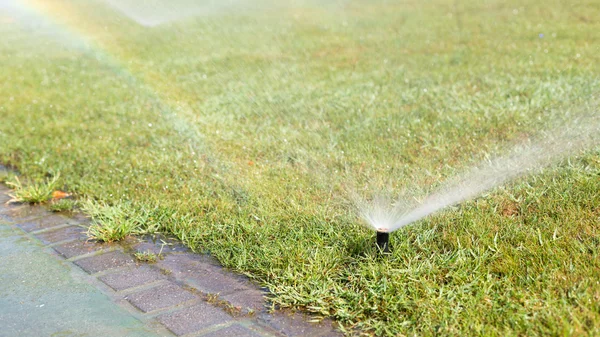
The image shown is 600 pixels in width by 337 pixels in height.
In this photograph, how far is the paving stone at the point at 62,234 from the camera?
3.67 meters

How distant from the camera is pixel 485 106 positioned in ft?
17.4

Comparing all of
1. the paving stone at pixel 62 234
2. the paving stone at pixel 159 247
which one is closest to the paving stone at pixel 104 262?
the paving stone at pixel 159 247

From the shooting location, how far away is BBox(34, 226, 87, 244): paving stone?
3.67 m

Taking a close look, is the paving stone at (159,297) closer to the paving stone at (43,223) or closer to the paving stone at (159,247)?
the paving stone at (159,247)

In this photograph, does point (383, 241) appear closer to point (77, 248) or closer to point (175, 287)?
point (175, 287)

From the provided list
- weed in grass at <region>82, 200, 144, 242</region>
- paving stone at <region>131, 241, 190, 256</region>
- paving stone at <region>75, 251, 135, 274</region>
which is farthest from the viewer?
weed in grass at <region>82, 200, 144, 242</region>

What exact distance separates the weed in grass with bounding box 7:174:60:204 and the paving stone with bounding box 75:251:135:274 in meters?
1.07

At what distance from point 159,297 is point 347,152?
196cm

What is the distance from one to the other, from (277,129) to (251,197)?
1.45 m

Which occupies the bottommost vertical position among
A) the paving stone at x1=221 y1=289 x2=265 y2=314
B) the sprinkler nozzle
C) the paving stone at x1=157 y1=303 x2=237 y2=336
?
the paving stone at x1=157 y1=303 x2=237 y2=336

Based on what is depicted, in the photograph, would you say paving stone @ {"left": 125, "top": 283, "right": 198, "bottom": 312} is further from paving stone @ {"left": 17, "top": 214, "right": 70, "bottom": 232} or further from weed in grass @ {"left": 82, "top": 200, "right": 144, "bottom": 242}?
paving stone @ {"left": 17, "top": 214, "right": 70, "bottom": 232}

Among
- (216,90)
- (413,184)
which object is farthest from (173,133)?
(413,184)

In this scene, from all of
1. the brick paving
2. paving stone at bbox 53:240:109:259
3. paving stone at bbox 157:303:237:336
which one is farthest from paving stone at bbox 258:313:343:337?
paving stone at bbox 53:240:109:259

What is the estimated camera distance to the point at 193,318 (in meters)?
2.74
